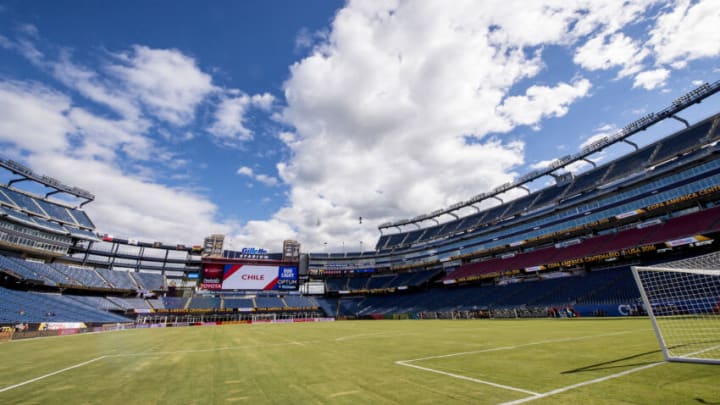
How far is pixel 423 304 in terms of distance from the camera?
211 ft

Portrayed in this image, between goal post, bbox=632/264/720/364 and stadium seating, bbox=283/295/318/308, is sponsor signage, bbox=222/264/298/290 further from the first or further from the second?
goal post, bbox=632/264/720/364

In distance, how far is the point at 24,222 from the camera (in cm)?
4734

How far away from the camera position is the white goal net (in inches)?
333

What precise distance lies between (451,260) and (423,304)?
15.8 metres

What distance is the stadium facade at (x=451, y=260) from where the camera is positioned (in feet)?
122

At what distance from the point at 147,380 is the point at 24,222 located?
6259 centimetres

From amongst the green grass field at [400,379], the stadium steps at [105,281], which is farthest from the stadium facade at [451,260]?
the green grass field at [400,379]

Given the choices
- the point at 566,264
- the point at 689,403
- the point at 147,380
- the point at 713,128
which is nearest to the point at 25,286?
the point at 147,380

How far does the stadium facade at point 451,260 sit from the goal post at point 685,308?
444 cm

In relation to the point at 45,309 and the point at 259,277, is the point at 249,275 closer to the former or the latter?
the point at 259,277

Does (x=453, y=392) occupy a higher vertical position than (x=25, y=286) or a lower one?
lower

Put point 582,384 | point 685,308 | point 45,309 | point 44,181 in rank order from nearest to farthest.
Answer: point 582,384 → point 685,308 → point 45,309 → point 44,181

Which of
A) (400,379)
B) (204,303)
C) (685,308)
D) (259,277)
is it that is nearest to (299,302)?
(259,277)

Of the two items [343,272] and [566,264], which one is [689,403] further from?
[343,272]
